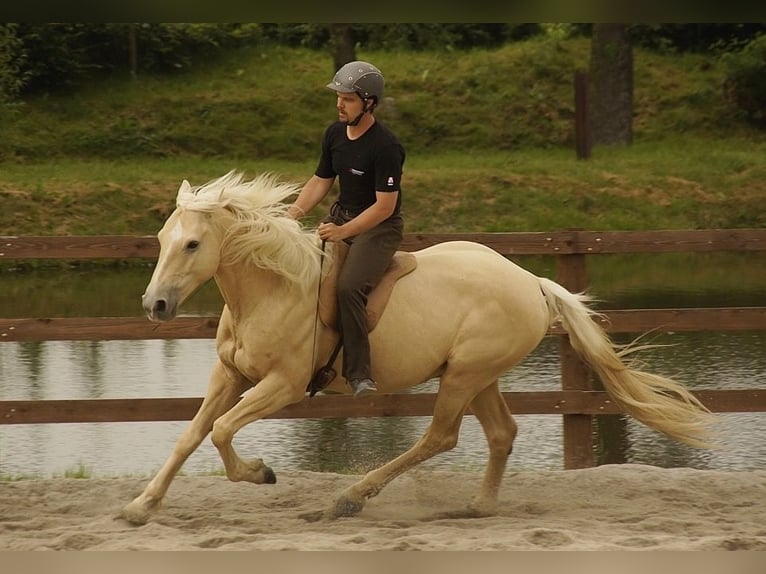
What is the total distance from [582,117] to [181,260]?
1643 cm

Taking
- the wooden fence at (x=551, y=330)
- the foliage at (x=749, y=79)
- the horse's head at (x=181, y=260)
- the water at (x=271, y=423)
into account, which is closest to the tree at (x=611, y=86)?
the foliage at (x=749, y=79)

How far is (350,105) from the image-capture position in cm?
504

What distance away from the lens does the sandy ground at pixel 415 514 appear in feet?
15.2

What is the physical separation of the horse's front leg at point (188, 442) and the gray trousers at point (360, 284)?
526mm

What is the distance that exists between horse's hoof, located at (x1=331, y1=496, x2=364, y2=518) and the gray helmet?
178cm

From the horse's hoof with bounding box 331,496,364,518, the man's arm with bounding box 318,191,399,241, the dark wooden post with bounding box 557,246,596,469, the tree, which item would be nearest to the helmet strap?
the man's arm with bounding box 318,191,399,241

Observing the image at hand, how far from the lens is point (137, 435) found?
8.43 m

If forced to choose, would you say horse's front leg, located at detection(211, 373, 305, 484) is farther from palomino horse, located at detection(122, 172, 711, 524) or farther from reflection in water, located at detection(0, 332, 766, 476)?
reflection in water, located at detection(0, 332, 766, 476)

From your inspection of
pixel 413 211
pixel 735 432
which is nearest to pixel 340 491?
pixel 735 432

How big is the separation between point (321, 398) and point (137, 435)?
2.58m

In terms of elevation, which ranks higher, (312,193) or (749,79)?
(749,79)

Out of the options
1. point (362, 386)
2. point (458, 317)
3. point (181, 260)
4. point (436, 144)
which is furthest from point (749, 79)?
point (181, 260)

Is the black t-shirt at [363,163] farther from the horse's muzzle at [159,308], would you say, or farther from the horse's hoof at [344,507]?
the horse's hoof at [344,507]

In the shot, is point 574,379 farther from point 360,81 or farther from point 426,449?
point 360,81
